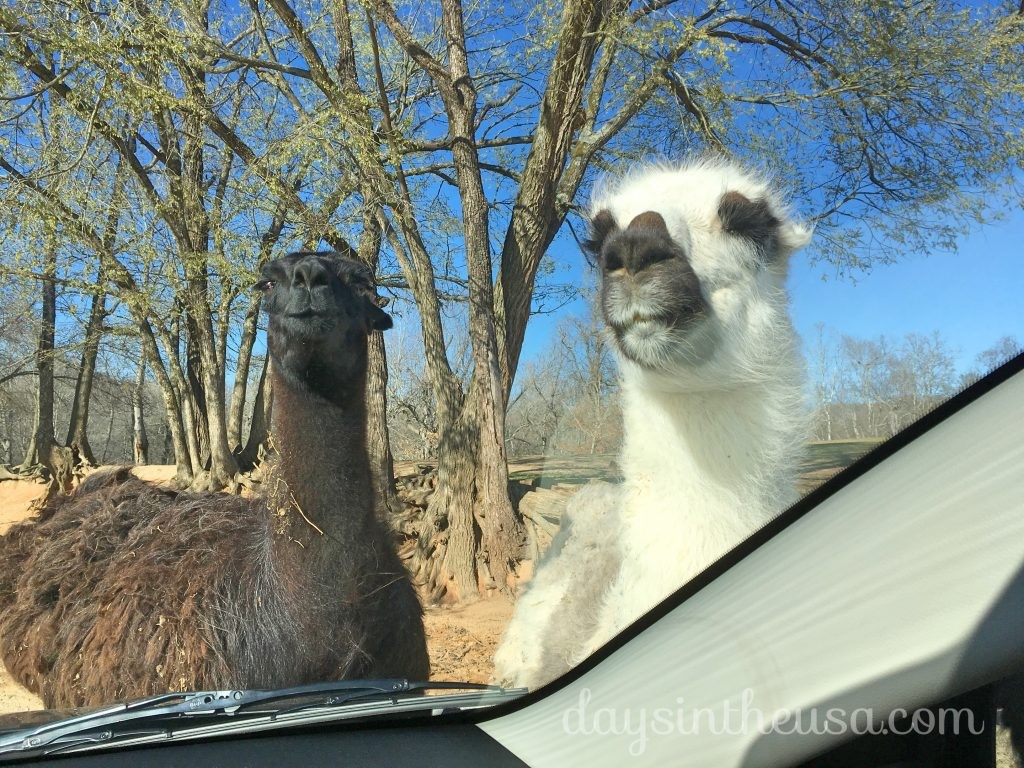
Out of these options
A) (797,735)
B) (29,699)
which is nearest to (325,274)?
(797,735)

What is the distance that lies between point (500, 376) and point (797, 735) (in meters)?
2.40

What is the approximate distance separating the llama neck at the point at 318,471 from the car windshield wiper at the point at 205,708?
1.19 meters

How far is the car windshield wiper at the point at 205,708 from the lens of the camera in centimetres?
169

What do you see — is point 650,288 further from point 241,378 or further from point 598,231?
point 241,378

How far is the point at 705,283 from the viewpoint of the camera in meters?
1.68

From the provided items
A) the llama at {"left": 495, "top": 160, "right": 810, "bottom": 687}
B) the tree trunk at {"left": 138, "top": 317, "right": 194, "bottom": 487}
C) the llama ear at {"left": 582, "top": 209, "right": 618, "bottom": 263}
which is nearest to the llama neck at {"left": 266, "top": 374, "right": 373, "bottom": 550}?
the llama at {"left": 495, "top": 160, "right": 810, "bottom": 687}

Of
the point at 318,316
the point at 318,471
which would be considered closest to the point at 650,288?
the point at 318,316

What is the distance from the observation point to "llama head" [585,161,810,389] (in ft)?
5.45

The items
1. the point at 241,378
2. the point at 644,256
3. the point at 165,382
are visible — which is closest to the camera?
the point at 644,256

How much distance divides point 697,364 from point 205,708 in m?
1.53

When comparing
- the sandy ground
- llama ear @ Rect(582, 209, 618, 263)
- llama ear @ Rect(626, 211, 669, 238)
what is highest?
llama ear @ Rect(582, 209, 618, 263)

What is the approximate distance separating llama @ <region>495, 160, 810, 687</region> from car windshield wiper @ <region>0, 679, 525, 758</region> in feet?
1.44

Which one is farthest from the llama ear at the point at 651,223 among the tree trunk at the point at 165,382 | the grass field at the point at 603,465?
the tree trunk at the point at 165,382

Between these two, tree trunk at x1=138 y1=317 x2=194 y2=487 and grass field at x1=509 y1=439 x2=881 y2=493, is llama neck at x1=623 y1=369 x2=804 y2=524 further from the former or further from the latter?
tree trunk at x1=138 y1=317 x2=194 y2=487
